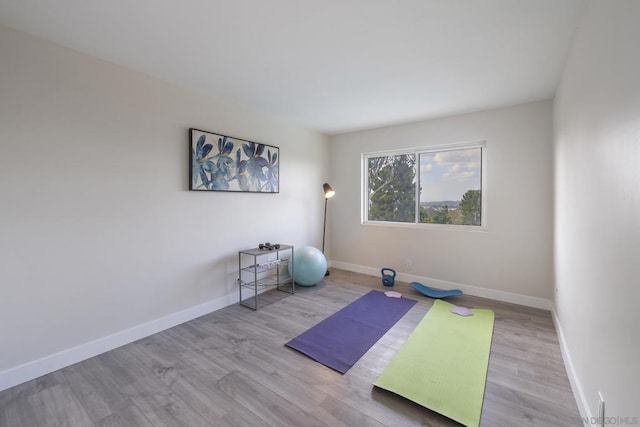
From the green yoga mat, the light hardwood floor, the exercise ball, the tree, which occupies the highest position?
the tree

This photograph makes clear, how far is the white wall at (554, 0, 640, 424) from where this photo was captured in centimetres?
99

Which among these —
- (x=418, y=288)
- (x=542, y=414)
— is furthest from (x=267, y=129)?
(x=542, y=414)

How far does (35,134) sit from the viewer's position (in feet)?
6.51

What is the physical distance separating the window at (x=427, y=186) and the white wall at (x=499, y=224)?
0.18 meters

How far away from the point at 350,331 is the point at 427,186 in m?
2.48

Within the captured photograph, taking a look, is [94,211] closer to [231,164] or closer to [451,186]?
[231,164]

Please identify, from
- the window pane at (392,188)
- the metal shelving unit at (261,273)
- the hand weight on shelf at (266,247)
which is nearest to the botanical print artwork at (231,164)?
the hand weight on shelf at (266,247)

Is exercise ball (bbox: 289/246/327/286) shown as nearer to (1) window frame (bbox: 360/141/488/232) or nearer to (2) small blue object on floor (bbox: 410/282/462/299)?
(1) window frame (bbox: 360/141/488/232)

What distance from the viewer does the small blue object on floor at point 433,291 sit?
3.49m

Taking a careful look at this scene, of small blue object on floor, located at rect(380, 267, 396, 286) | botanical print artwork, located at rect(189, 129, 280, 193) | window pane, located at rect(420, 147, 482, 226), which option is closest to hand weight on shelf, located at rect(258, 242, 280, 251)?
botanical print artwork, located at rect(189, 129, 280, 193)

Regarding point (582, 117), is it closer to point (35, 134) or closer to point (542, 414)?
point (542, 414)

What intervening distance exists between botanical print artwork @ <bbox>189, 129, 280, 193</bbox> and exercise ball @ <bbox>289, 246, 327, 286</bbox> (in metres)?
0.99

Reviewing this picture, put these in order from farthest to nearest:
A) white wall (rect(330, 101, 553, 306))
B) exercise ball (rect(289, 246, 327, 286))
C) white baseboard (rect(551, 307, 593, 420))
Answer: exercise ball (rect(289, 246, 327, 286))
white wall (rect(330, 101, 553, 306))
white baseboard (rect(551, 307, 593, 420))

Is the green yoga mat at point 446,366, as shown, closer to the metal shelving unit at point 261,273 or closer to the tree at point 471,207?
the tree at point 471,207
